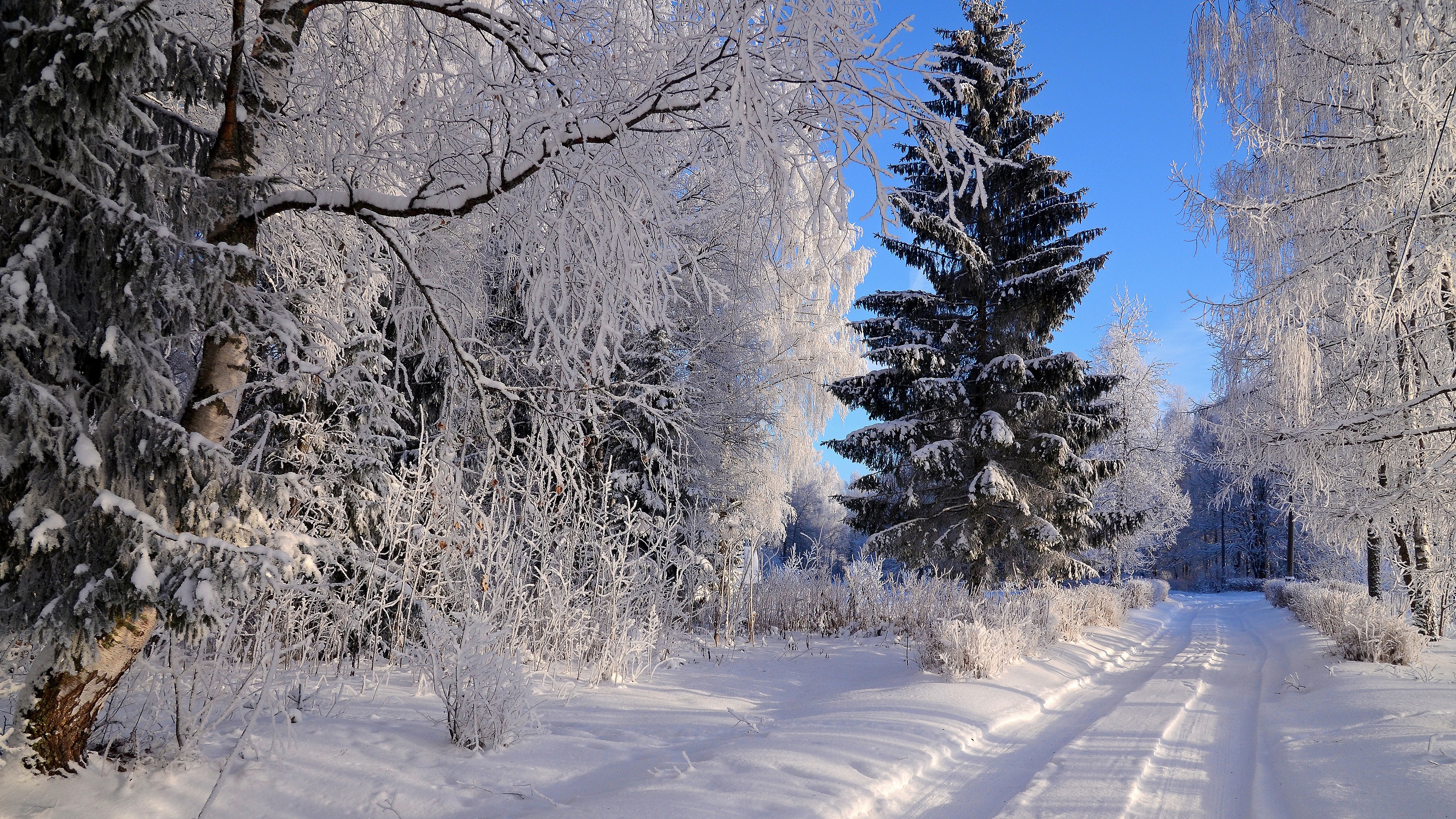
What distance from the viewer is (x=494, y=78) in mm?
3398

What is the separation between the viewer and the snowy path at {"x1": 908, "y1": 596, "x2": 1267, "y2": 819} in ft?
11.1

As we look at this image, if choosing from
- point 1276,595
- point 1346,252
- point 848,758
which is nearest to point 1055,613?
point 1346,252

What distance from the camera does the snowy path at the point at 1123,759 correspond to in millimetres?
3391

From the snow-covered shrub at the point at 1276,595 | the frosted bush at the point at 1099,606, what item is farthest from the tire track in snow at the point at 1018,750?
the snow-covered shrub at the point at 1276,595

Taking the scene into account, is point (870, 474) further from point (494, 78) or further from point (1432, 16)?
point (494, 78)

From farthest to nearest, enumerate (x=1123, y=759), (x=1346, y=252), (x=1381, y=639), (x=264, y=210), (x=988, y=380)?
(x=988, y=380), (x=1381, y=639), (x=1346, y=252), (x=1123, y=759), (x=264, y=210)

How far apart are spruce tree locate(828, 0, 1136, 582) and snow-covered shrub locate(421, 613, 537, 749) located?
8575 millimetres

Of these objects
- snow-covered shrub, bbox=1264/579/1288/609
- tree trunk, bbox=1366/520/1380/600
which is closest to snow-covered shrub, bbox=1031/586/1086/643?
tree trunk, bbox=1366/520/1380/600

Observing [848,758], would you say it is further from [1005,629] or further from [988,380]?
[988,380]

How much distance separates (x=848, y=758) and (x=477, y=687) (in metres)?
2.00

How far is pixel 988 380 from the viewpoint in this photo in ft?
39.6

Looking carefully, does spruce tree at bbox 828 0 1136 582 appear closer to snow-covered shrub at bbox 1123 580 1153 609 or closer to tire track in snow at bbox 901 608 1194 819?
tire track in snow at bbox 901 608 1194 819

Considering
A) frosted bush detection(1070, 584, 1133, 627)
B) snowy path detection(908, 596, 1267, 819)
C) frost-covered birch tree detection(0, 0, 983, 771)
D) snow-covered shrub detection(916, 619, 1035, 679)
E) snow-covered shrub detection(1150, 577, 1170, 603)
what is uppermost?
frost-covered birch tree detection(0, 0, 983, 771)

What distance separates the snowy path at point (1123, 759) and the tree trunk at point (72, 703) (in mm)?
3594
